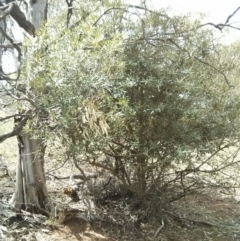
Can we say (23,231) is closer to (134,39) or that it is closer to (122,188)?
(122,188)

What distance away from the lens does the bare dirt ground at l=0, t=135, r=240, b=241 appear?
14.2 ft

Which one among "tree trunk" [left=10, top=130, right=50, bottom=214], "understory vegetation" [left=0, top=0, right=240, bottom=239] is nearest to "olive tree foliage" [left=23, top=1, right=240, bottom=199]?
"understory vegetation" [left=0, top=0, right=240, bottom=239]

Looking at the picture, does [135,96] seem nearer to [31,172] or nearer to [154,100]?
[154,100]

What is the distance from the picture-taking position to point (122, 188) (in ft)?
17.3

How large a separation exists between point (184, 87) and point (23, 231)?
2597 millimetres

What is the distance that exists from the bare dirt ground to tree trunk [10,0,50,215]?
0.20 meters

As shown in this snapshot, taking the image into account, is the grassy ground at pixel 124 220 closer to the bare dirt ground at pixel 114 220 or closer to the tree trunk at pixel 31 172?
the bare dirt ground at pixel 114 220

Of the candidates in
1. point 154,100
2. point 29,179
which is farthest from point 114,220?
point 154,100

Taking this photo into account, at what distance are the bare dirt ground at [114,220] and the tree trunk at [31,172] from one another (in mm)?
199

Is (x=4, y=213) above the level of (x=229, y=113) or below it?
below

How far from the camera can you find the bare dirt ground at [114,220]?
170 inches

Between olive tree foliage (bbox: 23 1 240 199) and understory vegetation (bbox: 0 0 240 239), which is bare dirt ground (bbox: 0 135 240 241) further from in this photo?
olive tree foliage (bbox: 23 1 240 199)

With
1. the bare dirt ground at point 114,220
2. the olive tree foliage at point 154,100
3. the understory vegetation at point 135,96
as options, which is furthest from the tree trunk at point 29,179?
the olive tree foliage at point 154,100

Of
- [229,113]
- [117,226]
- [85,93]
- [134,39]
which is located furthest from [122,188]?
[85,93]
